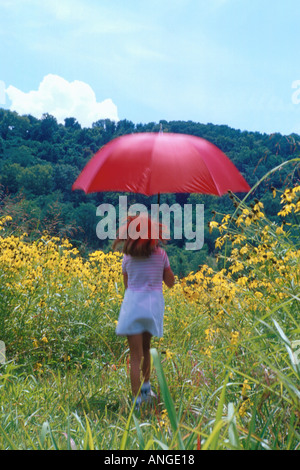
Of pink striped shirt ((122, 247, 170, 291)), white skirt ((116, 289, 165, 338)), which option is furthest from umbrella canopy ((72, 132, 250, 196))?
white skirt ((116, 289, 165, 338))

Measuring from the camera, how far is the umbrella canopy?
3.35m

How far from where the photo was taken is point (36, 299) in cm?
469

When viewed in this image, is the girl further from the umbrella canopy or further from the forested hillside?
the forested hillside

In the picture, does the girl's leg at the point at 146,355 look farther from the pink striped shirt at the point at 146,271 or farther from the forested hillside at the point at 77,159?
the forested hillside at the point at 77,159

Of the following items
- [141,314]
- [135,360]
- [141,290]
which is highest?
[141,290]

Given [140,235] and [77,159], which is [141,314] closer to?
[140,235]

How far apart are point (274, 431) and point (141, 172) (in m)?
1.85

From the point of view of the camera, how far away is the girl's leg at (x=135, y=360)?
3426mm

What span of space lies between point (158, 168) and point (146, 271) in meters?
0.73

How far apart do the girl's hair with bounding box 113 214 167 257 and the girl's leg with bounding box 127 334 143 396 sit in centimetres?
60

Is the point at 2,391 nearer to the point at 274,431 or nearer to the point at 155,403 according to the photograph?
the point at 155,403

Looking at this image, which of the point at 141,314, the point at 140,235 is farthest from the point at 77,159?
the point at 141,314

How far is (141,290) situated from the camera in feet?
11.4
